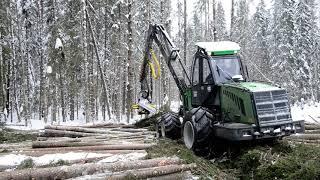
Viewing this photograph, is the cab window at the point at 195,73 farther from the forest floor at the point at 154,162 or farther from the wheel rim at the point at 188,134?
the forest floor at the point at 154,162

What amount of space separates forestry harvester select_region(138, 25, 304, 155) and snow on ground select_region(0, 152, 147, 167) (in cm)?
228

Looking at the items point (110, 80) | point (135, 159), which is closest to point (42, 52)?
point (110, 80)

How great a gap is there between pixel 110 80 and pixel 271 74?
71.7 ft

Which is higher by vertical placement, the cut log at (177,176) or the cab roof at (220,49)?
the cab roof at (220,49)

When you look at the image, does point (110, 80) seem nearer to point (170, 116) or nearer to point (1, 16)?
point (1, 16)

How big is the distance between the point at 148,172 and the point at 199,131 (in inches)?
129

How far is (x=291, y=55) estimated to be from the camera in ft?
126

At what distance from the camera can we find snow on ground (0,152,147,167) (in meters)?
7.98

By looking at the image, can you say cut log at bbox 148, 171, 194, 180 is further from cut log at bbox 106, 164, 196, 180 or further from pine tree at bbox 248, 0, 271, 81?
pine tree at bbox 248, 0, 271, 81

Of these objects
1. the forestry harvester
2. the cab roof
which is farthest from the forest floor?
the cab roof

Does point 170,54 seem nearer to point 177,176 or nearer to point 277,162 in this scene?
point 277,162

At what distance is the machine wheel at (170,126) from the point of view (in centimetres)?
1227

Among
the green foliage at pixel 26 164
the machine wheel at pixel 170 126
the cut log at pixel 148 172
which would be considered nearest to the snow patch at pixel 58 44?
the machine wheel at pixel 170 126

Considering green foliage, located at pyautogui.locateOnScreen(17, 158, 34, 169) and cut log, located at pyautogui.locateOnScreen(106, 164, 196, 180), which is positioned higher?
green foliage, located at pyautogui.locateOnScreen(17, 158, 34, 169)
